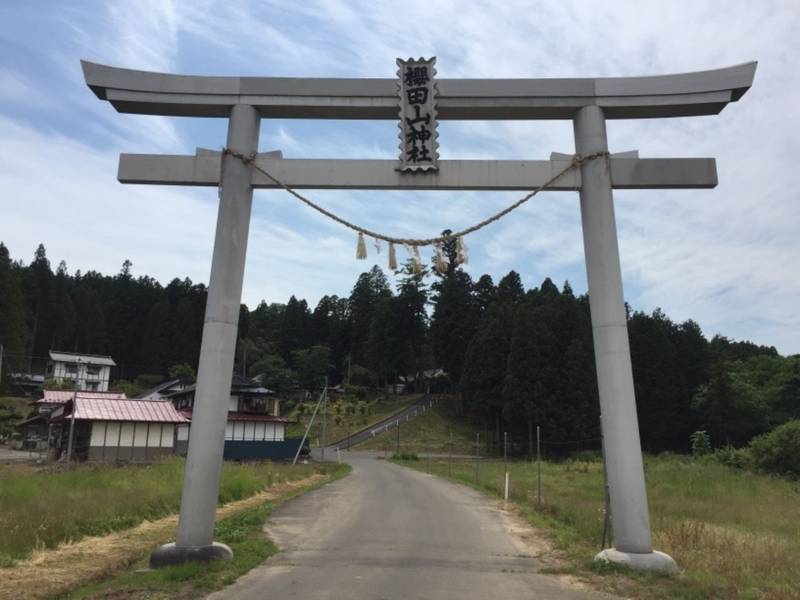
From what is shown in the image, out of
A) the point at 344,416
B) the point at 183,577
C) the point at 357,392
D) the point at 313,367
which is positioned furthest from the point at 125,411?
the point at 357,392

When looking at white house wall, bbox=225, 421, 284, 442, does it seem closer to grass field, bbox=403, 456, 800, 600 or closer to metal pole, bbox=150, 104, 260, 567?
grass field, bbox=403, 456, 800, 600

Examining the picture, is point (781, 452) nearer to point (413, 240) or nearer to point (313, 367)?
point (413, 240)

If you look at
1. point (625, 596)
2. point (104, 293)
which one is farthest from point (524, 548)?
point (104, 293)

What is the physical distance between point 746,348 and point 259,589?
97.0 metres

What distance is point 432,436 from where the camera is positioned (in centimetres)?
6075

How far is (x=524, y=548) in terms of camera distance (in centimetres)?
1001

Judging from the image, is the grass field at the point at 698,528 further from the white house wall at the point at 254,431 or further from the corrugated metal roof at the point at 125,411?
the white house wall at the point at 254,431

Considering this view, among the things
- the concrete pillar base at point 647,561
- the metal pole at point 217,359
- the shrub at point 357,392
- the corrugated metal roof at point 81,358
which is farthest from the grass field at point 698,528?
the corrugated metal roof at point 81,358

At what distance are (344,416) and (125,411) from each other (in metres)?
36.9

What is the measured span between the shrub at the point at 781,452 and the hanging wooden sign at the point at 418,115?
84.7 ft

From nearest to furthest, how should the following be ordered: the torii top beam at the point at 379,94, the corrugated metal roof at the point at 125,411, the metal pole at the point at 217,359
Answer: the metal pole at the point at 217,359, the torii top beam at the point at 379,94, the corrugated metal roof at the point at 125,411

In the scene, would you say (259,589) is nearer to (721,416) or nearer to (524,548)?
(524,548)

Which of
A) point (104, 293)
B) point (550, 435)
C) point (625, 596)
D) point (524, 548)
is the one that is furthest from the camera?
point (104, 293)

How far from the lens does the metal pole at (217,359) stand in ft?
24.7
